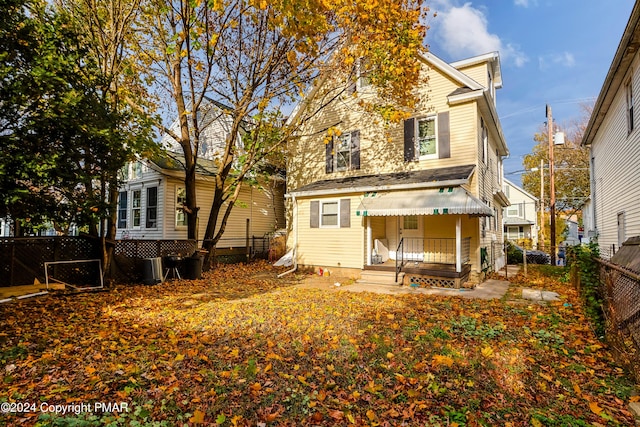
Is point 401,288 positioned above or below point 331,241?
below

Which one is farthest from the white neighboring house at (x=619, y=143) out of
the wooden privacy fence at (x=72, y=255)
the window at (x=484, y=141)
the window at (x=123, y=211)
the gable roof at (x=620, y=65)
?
the window at (x=123, y=211)

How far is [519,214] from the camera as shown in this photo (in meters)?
34.7

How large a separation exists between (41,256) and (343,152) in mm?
10375

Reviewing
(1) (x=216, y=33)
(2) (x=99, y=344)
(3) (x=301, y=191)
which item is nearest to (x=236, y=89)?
(1) (x=216, y=33)

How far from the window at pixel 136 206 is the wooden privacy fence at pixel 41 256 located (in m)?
7.29

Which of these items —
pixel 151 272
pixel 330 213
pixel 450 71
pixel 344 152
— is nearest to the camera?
pixel 151 272

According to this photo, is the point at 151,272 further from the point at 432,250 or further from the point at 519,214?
the point at 519,214

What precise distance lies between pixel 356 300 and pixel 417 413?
4675 millimetres

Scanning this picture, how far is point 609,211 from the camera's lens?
38.3 feet

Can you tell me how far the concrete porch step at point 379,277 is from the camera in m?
9.94

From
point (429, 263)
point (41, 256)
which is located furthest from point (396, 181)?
point (41, 256)

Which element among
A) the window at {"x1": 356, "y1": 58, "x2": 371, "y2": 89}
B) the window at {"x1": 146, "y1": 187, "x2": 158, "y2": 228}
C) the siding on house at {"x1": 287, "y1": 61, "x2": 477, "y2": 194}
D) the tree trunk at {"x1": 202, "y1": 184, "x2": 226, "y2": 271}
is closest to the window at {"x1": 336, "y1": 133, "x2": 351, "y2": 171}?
the siding on house at {"x1": 287, "y1": 61, "x2": 477, "y2": 194}

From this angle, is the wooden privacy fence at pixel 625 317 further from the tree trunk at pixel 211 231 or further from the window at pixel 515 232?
the window at pixel 515 232

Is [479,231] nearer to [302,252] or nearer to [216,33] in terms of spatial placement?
[302,252]
